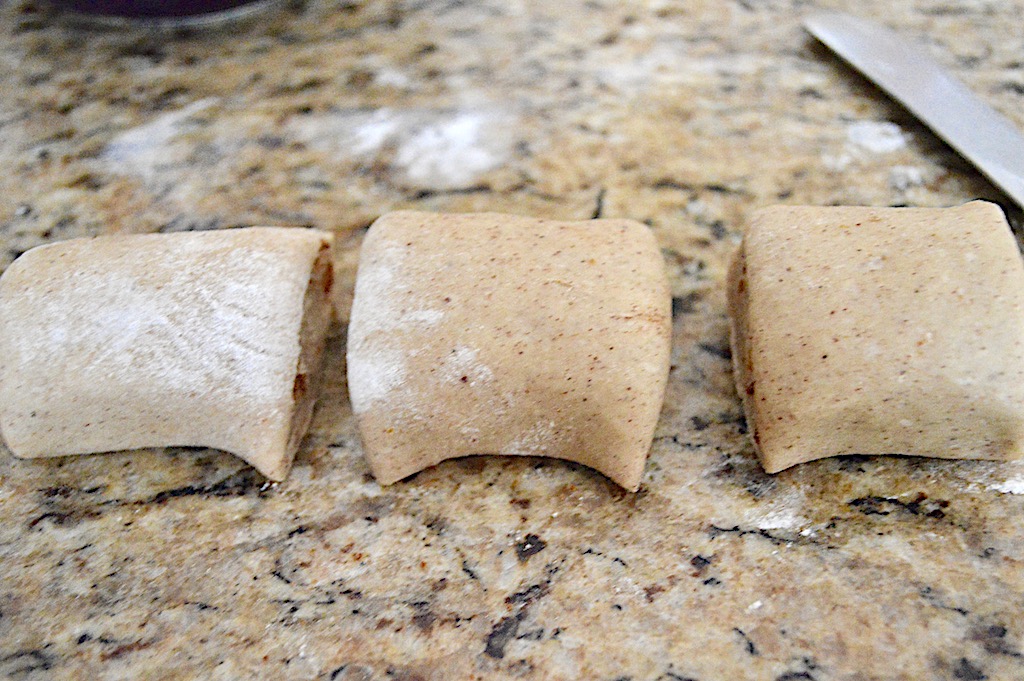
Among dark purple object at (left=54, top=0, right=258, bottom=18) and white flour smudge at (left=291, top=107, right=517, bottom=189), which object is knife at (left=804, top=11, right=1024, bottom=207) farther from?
dark purple object at (left=54, top=0, right=258, bottom=18)

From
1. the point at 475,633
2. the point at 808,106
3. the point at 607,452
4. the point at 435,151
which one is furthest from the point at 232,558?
the point at 808,106

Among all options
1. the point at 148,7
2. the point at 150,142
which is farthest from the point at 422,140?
the point at 148,7

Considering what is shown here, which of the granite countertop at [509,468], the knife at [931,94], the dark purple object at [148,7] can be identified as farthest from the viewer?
the dark purple object at [148,7]

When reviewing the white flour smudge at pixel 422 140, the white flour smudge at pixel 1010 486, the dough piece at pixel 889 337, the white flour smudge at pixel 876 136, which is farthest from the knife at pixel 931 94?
the white flour smudge at pixel 422 140

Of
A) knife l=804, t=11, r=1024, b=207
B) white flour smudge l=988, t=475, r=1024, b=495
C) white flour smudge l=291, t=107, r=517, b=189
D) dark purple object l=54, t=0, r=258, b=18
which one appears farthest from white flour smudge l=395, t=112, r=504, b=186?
white flour smudge l=988, t=475, r=1024, b=495

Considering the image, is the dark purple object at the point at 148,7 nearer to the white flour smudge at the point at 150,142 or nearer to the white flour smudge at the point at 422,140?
the white flour smudge at the point at 150,142
